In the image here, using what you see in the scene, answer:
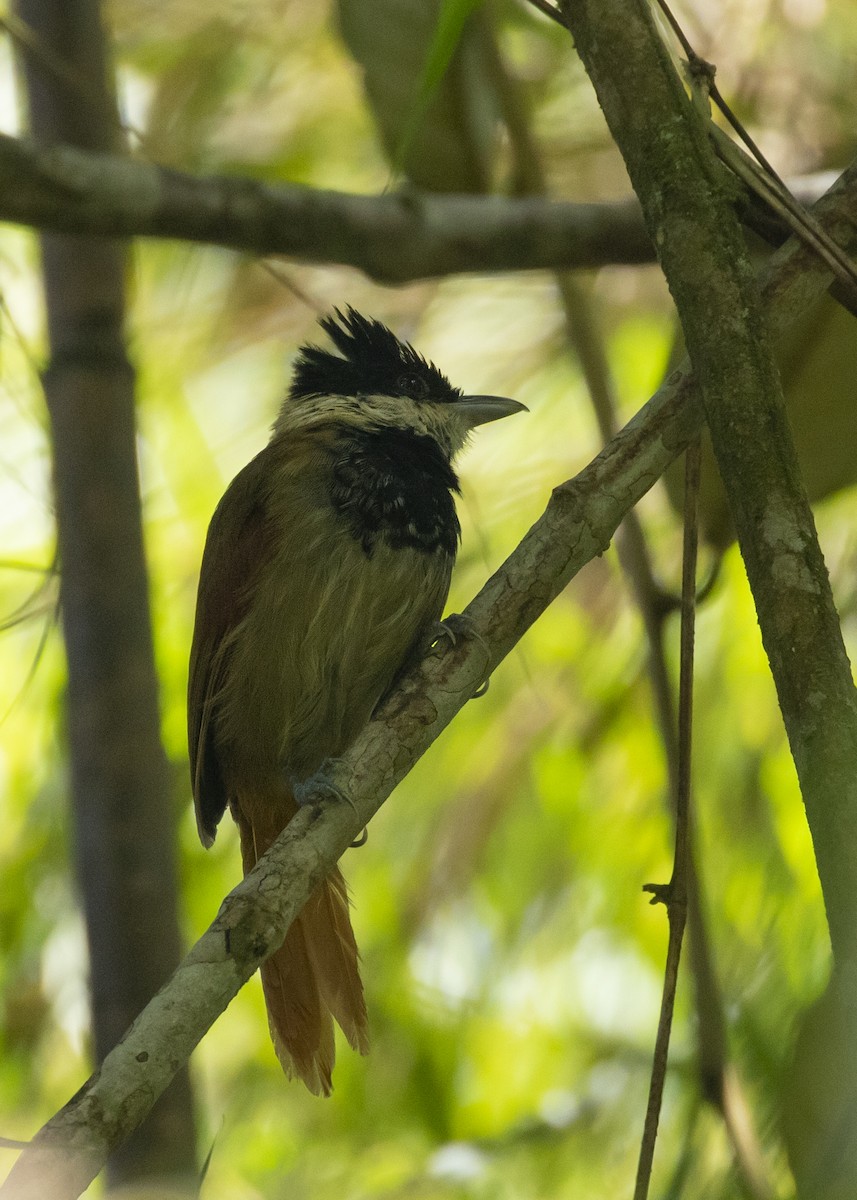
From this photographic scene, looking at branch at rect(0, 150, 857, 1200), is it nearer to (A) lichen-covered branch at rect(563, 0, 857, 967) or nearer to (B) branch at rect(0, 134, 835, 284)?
(A) lichen-covered branch at rect(563, 0, 857, 967)

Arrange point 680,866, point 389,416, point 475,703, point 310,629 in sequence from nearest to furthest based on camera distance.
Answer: point 680,866 → point 310,629 → point 389,416 → point 475,703

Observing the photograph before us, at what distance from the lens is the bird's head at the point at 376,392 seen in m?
3.46

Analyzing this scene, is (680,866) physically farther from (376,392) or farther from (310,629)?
(376,392)

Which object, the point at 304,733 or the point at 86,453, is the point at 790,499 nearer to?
the point at 304,733

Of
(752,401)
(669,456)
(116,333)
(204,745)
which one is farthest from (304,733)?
(752,401)

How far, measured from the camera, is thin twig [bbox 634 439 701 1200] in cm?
175

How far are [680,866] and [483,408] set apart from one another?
1.82 metres

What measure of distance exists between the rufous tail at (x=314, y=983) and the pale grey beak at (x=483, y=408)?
42.3 inches

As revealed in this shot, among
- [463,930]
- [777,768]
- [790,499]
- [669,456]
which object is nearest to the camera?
[790,499]

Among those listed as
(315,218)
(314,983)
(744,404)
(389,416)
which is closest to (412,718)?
(744,404)

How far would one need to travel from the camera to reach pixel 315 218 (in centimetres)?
275

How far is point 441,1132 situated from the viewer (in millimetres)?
3262

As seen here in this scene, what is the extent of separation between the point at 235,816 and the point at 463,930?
841 millimetres

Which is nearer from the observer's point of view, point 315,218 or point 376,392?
point 315,218
